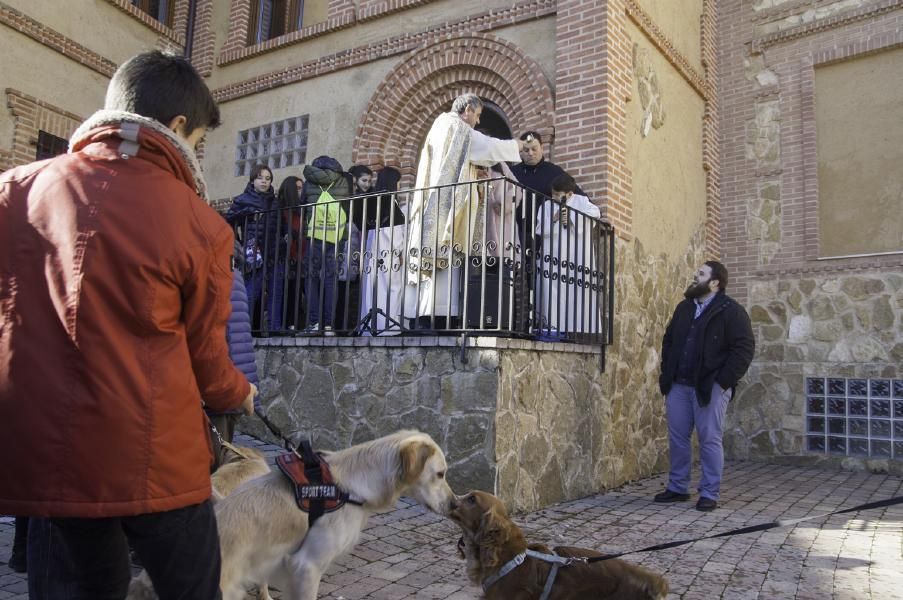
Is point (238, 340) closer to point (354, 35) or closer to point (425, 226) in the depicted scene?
point (425, 226)

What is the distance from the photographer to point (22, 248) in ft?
5.49

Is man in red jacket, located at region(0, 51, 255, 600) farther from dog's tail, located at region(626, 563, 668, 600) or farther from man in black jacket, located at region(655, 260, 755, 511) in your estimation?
man in black jacket, located at region(655, 260, 755, 511)

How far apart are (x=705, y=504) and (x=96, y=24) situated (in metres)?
10.9

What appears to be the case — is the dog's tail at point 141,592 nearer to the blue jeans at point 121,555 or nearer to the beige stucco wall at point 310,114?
the blue jeans at point 121,555

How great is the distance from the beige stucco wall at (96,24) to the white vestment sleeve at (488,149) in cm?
763

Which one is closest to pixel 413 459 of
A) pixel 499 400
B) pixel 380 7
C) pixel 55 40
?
pixel 499 400

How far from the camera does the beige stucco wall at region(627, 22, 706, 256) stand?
26.9ft

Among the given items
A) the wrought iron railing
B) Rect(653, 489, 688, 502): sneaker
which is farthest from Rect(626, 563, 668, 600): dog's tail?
Rect(653, 489, 688, 502): sneaker

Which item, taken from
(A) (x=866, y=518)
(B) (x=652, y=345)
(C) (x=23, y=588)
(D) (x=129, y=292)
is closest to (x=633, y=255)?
(B) (x=652, y=345)

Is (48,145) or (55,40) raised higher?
Result: (55,40)

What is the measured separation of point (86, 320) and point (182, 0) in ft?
42.0

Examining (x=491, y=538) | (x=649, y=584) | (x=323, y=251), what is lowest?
(x=649, y=584)

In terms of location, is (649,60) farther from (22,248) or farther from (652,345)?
(22,248)

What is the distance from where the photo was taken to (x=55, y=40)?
34.4ft
